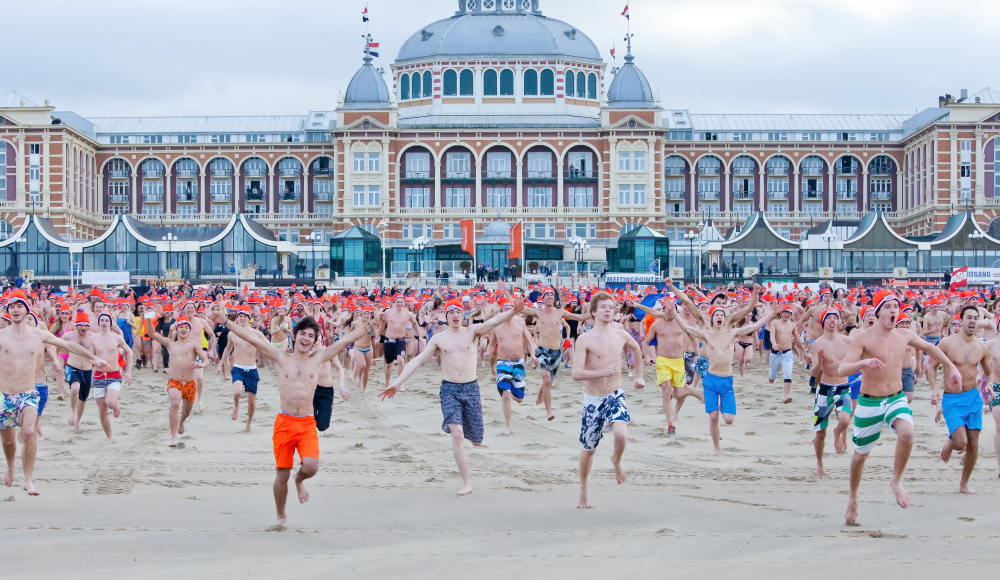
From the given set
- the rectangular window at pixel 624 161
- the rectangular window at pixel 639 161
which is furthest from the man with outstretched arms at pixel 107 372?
the rectangular window at pixel 639 161

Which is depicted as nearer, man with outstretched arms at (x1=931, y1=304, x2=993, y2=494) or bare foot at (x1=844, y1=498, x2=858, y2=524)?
bare foot at (x1=844, y1=498, x2=858, y2=524)

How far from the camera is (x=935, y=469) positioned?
41.0 ft

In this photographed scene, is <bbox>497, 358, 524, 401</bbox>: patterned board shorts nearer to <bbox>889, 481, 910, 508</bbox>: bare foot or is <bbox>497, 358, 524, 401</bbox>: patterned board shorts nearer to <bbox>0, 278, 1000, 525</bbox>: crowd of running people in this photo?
<bbox>0, 278, 1000, 525</bbox>: crowd of running people

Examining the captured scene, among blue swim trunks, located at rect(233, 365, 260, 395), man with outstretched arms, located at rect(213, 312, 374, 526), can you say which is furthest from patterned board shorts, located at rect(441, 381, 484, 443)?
blue swim trunks, located at rect(233, 365, 260, 395)

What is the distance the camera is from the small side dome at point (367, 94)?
77500 millimetres

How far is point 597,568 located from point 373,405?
34.8 ft

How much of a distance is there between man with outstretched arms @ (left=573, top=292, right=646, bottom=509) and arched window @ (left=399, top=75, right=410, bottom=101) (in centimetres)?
7268

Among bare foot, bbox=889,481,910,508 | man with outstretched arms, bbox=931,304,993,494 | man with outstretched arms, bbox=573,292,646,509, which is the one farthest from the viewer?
man with outstretched arms, bbox=931,304,993,494

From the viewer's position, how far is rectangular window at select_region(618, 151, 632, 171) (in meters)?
76.7

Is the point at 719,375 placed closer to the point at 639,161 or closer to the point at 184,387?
the point at 184,387

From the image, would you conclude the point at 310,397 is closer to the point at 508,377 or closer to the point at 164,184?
the point at 508,377

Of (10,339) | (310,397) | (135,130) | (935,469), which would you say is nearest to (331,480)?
(310,397)

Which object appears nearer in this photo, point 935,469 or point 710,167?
point 935,469

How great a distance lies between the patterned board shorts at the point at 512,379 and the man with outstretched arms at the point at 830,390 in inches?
147
